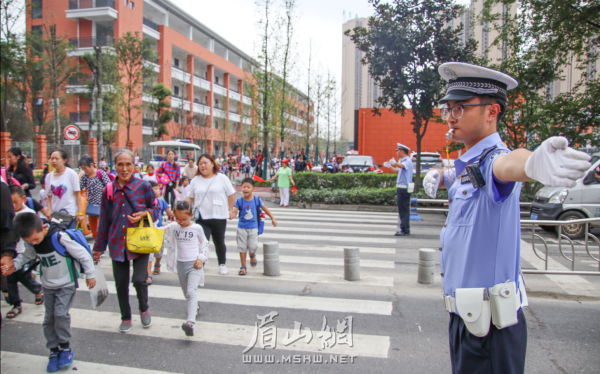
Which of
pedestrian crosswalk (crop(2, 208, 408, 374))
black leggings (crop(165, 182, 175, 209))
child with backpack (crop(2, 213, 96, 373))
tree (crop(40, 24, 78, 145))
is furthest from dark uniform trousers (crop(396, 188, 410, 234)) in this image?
tree (crop(40, 24, 78, 145))

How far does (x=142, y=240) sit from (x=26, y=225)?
110cm

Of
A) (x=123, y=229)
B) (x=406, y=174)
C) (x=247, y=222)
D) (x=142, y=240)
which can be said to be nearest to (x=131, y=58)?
(x=406, y=174)

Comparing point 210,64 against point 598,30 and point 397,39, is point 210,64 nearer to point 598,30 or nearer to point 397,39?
point 397,39

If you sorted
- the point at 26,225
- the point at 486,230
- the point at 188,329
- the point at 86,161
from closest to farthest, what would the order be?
the point at 486,230 → the point at 26,225 → the point at 188,329 → the point at 86,161

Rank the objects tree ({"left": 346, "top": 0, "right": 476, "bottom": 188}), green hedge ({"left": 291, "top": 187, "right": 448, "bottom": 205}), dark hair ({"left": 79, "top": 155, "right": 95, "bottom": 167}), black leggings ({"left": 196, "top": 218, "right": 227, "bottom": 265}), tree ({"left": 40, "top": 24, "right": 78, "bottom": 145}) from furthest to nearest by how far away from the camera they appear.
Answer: tree ({"left": 40, "top": 24, "right": 78, "bottom": 145}) < green hedge ({"left": 291, "top": 187, "right": 448, "bottom": 205}) < tree ({"left": 346, "top": 0, "right": 476, "bottom": 188}) < dark hair ({"left": 79, "top": 155, "right": 95, "bottom": 167}) < black leggings ({"left": 196, "top": 218, "right": 227, "bottom": 265})

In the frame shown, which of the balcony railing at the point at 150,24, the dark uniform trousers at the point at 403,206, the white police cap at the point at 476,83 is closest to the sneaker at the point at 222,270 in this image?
the dark uniform trousers at the point at 403,206

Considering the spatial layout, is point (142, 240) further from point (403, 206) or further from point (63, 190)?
point (403, 206)

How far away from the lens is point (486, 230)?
191 centimetres

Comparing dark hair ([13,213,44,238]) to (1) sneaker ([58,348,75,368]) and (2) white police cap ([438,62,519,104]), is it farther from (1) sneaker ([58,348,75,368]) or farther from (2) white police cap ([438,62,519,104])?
(2) white police cap ([438,62,519,104])

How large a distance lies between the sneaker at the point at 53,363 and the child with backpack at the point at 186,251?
1307 mm

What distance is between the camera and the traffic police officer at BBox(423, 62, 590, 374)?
1.88 m

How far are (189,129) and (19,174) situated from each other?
3747 centimetres

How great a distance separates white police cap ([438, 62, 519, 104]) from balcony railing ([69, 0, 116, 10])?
144ft

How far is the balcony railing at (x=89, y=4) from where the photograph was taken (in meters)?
38.7
